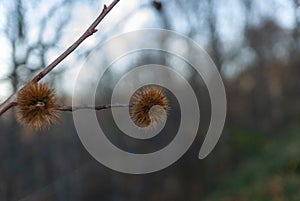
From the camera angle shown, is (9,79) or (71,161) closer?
(9,79)

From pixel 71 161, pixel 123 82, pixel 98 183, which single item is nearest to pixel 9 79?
pixel 123 82

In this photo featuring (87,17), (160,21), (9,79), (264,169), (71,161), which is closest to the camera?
(9,79)

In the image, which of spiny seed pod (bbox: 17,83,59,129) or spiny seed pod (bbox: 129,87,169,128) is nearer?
spiny seed pod (bbox: 17,83,59,129)

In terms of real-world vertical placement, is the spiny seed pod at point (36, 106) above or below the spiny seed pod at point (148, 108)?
below

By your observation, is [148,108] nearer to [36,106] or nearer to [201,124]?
Result: [36,106]

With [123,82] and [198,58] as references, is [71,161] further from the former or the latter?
[198,58]

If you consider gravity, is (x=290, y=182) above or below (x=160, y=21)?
below
